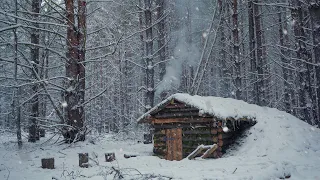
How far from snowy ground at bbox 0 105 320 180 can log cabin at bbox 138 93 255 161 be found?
0.79 meters

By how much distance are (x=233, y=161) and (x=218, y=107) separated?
3573 millimetres

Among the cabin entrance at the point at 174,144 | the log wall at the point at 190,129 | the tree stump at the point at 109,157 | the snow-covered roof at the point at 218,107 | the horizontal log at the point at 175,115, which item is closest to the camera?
the tree stump at the point at 109,157

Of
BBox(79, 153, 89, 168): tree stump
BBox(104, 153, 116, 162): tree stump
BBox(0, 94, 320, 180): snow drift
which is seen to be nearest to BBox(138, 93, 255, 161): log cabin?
BBox(0, 94, 320, 180): snow drift

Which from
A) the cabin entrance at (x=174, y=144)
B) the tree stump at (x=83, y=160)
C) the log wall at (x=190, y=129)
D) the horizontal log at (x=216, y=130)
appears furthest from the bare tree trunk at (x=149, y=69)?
the tree stump at (x=83, y=160)

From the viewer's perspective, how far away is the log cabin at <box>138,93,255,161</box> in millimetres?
12578

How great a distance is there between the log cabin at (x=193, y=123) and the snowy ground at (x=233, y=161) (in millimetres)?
795

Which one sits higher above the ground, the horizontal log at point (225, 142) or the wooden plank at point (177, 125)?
the wooden plank at point (177, 125)

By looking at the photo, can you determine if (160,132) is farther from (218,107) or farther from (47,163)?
(47,163)

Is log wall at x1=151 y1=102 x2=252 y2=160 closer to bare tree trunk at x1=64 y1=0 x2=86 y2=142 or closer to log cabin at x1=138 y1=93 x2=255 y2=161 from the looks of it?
log cabin at x1=138 y1=93 x2=255 y2=161

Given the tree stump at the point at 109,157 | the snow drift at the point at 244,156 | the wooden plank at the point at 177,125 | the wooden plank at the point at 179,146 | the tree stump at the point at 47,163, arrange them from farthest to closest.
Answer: the wooden plank at the point at 179,146 < the wooden plank at the point at 177,125 < the tree stump at the point at 109,157 < the tree stump at the point at 47,163 < the snow drift at the point at 244,156

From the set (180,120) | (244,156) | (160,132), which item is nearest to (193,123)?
(180,120)

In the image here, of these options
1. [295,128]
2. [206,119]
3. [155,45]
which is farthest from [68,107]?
[155,45]

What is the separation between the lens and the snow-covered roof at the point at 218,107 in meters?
12.3

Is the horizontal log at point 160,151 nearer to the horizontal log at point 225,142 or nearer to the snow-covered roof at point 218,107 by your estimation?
the snow-covered roof at point 218,107
